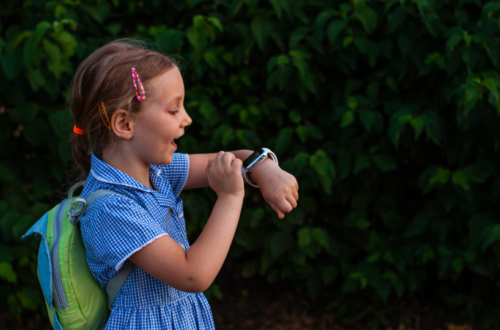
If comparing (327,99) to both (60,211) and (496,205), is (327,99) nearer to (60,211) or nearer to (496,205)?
(496,205)

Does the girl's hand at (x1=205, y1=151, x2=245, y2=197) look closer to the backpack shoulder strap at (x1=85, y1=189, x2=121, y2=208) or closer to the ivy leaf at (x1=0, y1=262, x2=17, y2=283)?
the backpack shoulder strap at (x1=85, y1=189, x2=121, y2=208)

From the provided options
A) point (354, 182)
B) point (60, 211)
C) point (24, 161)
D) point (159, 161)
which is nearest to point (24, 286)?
point (24, 161)

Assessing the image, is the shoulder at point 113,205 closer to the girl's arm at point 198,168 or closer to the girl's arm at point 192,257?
the girl's arm at point 192,257

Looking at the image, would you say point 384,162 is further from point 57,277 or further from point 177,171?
point 57,277

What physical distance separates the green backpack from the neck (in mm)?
109

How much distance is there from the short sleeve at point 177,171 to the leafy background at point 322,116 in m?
0.92

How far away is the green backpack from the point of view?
4.09 feet

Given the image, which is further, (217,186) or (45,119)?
(45,119)

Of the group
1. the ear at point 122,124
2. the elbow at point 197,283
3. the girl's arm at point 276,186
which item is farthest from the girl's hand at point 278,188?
the ear at point 122,124

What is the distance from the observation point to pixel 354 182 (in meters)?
2.91

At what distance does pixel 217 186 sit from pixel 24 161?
76.6 inches

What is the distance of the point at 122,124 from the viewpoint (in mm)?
1292

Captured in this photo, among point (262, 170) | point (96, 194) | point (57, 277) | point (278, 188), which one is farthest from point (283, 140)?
point (57, 277)

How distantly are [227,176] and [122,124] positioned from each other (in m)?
0.32
